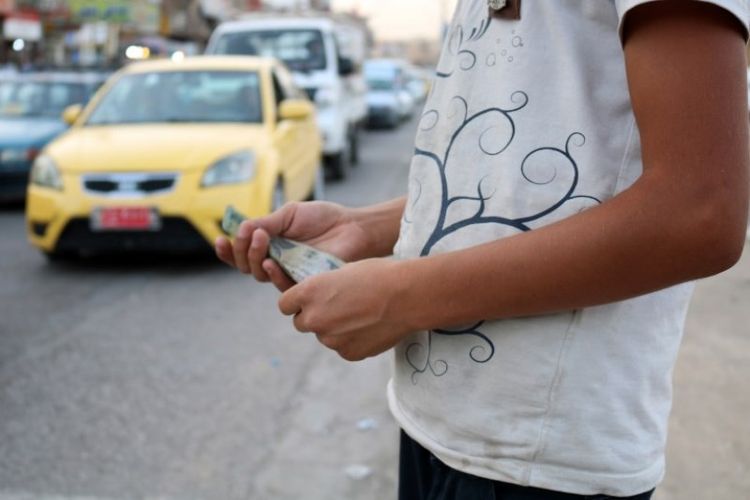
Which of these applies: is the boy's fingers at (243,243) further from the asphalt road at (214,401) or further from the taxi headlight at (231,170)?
the taxi headlight at (231,170)

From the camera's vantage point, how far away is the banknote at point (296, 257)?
4.06 feet

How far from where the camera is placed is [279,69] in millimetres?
7930

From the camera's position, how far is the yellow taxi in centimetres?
584

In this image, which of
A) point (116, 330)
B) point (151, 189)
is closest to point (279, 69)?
point (151, 189)

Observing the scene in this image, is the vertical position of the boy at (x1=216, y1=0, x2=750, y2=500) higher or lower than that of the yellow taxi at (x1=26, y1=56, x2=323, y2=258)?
higher

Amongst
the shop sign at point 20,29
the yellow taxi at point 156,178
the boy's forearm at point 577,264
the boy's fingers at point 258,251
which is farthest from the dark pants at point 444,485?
the shop sign at point 20,29

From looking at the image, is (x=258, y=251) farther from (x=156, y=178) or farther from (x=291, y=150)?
(x=291, y=150)

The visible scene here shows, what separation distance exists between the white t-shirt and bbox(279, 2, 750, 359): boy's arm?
70 millimetres

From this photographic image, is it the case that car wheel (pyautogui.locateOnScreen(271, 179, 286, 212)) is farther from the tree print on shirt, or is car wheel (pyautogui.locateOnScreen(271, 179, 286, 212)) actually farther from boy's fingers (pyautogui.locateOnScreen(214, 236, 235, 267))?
the tree print on shirt

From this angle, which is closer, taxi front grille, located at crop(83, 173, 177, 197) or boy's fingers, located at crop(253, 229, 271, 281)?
boy's fingers, located at crop(253, 229, 271, 281)

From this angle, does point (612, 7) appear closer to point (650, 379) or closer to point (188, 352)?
point (650, 379)

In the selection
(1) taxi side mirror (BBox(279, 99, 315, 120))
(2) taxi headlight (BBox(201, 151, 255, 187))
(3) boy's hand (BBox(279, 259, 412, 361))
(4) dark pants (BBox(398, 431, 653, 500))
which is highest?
(3) boy's hand (BBox(279, 259, 412, 361))

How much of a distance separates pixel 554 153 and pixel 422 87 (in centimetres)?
3756

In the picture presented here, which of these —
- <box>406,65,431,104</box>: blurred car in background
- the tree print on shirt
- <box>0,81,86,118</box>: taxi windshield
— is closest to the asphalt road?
the tree print on shirt
